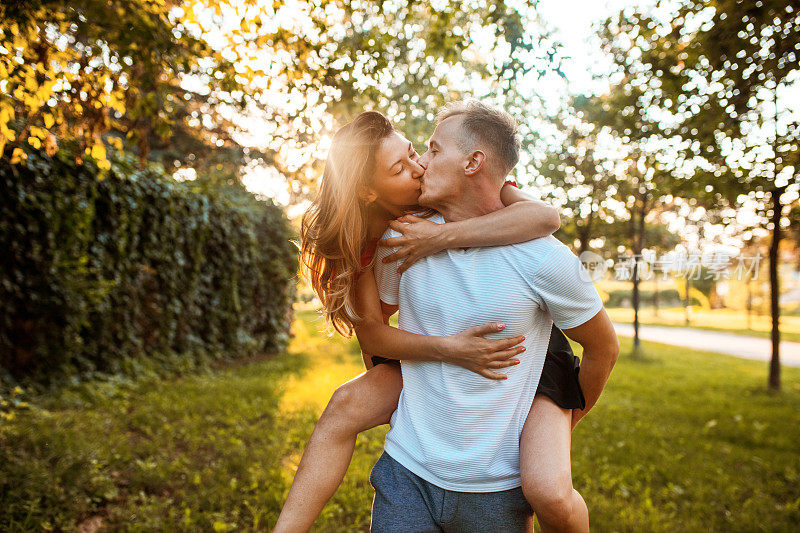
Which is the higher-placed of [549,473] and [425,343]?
[425,343]

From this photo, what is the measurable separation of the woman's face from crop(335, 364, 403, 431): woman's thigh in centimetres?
63

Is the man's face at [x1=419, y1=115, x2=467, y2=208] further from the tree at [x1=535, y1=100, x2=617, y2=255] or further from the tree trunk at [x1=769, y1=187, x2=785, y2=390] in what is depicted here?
A: the tree trunk at [x1=769, y1=187, x2=785, y2=390]

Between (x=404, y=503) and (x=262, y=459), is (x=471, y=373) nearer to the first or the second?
(x=404, y=503)

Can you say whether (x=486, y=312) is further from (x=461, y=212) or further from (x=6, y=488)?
(x=6, y=488)

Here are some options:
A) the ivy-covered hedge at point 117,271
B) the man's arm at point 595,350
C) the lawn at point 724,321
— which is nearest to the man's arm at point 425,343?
the man's arm at point 595,350

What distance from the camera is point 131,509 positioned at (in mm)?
3514

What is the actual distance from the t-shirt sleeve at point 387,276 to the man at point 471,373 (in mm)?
68

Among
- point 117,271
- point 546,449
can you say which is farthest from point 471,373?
point 117,271

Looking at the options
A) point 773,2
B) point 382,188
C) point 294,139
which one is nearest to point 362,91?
point 294,139

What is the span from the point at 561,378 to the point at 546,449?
31 cm

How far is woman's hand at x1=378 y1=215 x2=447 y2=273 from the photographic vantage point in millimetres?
1784

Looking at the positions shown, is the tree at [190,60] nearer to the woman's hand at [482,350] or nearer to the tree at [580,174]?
the woman's hand at [482,350]

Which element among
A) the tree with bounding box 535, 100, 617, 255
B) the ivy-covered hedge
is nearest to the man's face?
the ivy-covered hedge

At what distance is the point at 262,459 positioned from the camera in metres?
4.63
